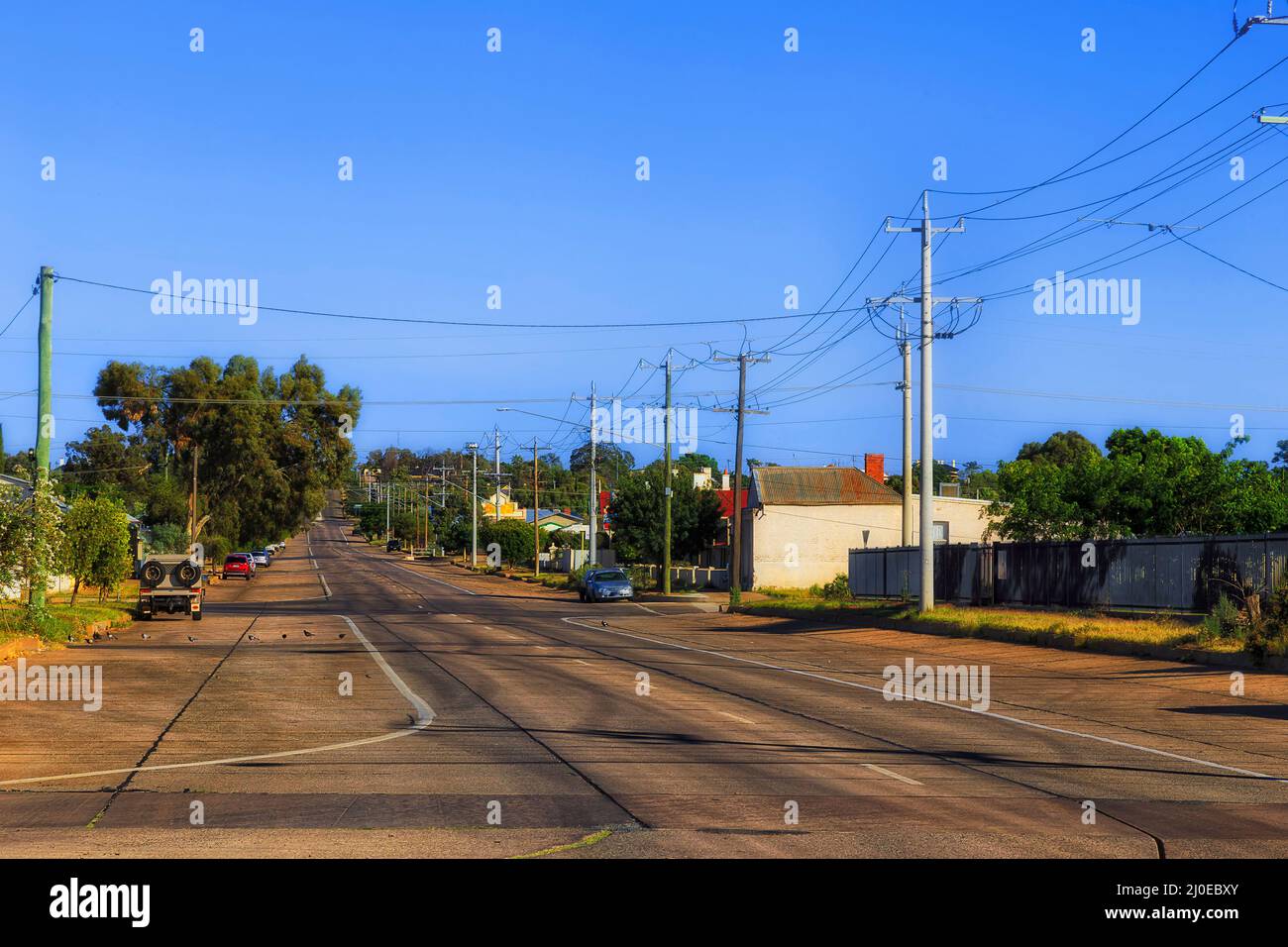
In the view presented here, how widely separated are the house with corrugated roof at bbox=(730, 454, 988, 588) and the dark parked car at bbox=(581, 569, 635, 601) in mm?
10014

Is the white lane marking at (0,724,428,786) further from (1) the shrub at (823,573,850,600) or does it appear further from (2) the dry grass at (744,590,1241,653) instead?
(1) the shrub at (823,573,850,600)

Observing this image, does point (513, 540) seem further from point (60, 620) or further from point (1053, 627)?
point (1053, 627)

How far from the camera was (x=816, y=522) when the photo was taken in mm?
72188

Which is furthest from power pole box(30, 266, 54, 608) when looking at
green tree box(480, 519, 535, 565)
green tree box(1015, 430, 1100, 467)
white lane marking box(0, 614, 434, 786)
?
green tree box(1015, 430, 1100, 467)

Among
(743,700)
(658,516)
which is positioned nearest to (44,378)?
(743,700)

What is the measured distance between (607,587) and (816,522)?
1451 centimetres

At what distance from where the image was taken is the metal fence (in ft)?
97.9

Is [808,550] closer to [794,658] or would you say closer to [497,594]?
[497,594]

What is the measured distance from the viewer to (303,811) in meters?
10.6

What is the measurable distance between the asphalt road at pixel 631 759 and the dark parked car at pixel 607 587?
108 feet

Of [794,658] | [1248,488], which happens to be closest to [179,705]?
[794,658]

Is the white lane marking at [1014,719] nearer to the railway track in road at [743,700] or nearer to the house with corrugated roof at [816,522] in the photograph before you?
the railway track in road at [743,700]
